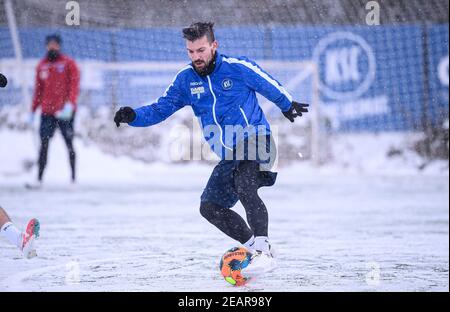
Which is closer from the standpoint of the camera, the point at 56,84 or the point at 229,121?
the point at 229,121

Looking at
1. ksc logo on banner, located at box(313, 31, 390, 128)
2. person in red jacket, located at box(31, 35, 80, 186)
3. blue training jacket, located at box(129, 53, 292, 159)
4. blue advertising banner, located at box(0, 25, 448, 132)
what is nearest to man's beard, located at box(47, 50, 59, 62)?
person in red jacket, located at box(31, 35, 80, 186)

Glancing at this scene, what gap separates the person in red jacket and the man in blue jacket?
6.39 m

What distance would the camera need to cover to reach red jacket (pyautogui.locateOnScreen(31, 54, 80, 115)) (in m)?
11.9

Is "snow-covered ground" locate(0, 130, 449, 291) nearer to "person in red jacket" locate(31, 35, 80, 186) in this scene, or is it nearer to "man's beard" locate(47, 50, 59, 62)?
"person in red jacket" locate(31, 35, 80, 186)

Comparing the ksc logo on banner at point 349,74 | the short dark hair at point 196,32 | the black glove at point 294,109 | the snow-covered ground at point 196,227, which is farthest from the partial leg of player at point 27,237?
the ksc logo on banner at point 349,74

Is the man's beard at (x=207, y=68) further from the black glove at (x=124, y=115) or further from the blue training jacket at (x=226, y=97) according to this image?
the black glove at (x=124, y=115)

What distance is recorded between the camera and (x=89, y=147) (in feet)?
50.3

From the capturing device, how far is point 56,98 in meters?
12.0

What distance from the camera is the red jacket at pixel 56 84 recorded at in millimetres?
11867

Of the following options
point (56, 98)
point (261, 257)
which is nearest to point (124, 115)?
point (261, 257)

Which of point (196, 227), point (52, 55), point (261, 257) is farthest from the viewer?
point (52, 55)

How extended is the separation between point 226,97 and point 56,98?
6845 millimetres

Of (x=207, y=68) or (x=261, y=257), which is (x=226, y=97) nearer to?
(x=207, y=68)
